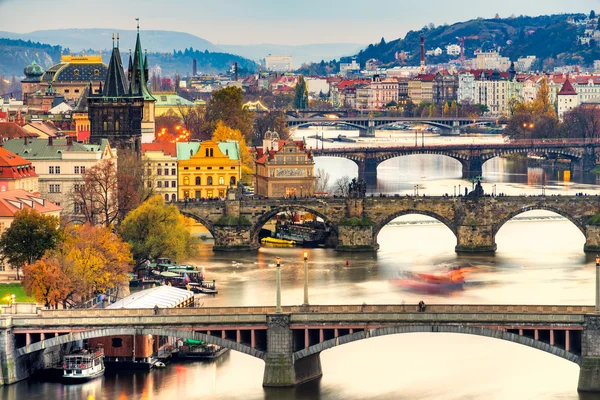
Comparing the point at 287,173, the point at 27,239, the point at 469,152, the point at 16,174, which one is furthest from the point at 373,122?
the point at 27,239

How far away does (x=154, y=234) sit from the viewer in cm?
7131

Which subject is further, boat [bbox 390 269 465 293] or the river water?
boat [bbox 390 269 465 293]

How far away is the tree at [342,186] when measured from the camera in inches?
3717

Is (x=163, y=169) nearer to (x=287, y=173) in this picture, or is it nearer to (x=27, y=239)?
A: (x=287, y=173)

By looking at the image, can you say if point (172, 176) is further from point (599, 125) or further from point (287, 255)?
point (599, 125)

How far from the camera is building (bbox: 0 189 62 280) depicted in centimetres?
6469

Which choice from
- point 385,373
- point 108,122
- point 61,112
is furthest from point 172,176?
point 385,373

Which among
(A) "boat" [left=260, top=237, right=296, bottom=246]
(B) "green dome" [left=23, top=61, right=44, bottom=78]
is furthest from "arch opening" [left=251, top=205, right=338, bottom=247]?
(B) "green dome" [left=23, top=61, right=44, bottom=78]

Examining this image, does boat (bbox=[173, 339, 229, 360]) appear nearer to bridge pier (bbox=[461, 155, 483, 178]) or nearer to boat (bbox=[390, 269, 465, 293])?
boat (bbox=[390, 269, 465, 293])

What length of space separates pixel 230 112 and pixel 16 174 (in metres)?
43.6

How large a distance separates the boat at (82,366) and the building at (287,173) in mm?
37166

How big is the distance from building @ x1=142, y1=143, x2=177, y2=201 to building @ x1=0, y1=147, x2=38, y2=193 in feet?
36.8

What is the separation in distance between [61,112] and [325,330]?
231ft

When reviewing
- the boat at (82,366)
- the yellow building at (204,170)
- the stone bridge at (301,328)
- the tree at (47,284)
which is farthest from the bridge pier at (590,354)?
the yellow building at (204,170)
